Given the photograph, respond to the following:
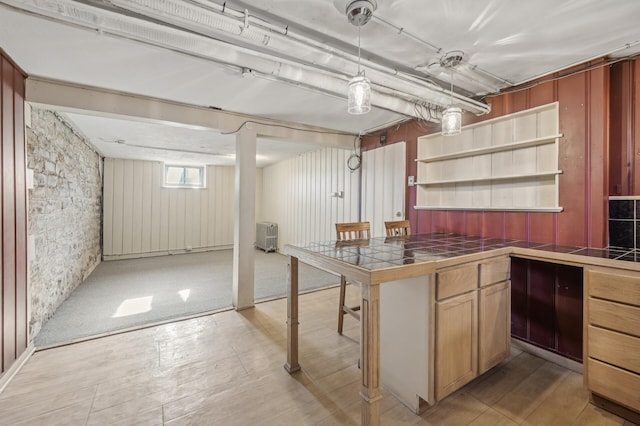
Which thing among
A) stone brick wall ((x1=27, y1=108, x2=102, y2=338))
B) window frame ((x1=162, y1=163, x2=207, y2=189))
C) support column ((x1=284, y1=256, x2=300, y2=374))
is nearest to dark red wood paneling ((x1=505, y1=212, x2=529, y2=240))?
support column ((x1=284, y1=256, x2=300, y2=374))

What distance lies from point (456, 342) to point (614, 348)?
0.86 metres

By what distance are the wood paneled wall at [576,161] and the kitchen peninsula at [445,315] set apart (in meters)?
0.28

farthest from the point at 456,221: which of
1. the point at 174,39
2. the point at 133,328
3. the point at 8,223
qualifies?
the point at 8,223

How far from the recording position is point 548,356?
221 centimetres

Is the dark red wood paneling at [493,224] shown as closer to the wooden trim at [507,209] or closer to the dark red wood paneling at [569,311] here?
the wooden trim at [507,209]

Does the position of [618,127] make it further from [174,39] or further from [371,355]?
[174,39]

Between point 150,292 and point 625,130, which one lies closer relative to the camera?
point 625,130

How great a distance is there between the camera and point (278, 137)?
3.55 meters

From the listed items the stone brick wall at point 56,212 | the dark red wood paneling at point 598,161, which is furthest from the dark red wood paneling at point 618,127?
the stone brick wall at point 56,212

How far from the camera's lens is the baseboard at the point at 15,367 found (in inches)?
72.1

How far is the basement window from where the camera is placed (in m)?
6.68

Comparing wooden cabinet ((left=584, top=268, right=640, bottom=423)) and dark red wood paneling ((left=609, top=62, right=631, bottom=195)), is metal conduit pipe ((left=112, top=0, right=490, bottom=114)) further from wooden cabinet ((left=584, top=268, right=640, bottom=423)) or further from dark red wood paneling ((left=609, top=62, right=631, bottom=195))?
wooden cabinet ((left=584, top=268, right=640, bottom=423))

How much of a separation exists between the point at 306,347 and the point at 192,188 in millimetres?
5860

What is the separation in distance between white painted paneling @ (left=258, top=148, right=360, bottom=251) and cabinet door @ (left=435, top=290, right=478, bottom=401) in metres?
2.74
